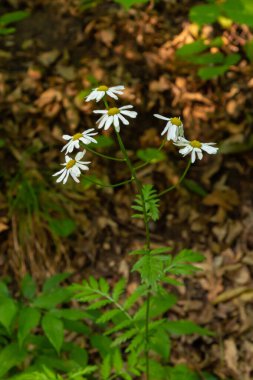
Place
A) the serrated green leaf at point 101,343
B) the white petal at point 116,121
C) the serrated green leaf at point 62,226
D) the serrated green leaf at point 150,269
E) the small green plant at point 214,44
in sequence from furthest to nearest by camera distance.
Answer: the serrated green leaf at point 62,226 → the small green plant at point 214,44 → the serrated green leaf at point 101,343 → the serrated green leaf at point 150,269 → the white petal at point 116,121

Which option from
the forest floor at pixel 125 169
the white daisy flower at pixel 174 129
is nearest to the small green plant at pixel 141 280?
the white daisy flower at pixel 174 129

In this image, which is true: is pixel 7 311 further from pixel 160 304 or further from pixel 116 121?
pixel 116 121

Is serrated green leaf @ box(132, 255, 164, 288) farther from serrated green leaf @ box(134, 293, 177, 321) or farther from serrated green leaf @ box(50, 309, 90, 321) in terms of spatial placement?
serrated green leaf @ box(50, 309, 90, 321)

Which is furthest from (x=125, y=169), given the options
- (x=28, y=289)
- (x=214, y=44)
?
Result: (x=28, y=289)

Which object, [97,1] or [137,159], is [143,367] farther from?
[97,1]

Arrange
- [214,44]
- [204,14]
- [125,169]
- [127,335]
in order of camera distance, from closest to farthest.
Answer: [127,335]
[204,14]
[125,169]
[214,44]

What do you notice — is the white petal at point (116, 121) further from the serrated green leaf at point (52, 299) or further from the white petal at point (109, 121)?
the serrated green leaf at point (52, 299)
